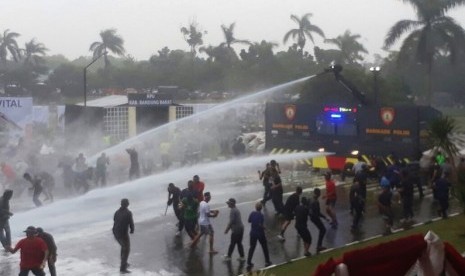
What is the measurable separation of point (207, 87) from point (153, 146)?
1750 inches

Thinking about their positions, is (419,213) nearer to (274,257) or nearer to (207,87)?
(274,257)

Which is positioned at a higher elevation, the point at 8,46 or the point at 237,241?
the point at 8,46

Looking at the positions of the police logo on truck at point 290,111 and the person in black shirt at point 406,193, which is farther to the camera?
the police logo on truck at point 290,111

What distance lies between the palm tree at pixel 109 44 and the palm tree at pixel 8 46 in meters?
17.8

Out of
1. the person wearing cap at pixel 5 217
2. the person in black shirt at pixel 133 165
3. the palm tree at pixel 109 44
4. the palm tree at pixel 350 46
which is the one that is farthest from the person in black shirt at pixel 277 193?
the palm tree at pixel 109 44

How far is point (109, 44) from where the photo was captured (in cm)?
9156

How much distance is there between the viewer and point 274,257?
15.3 meters

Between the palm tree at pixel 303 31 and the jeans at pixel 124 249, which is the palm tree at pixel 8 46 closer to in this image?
the palm tree at pixel 303 31

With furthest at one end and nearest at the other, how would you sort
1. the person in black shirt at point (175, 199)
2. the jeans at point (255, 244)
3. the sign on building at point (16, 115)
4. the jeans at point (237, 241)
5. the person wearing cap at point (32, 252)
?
the sign on building at point (16, 115), the person in black shirt at point (175, 199), the jeans at point (237, 241), the jeans at point (255, 244), the person wearing cap at point (32, 252)

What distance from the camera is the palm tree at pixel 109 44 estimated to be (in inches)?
3575

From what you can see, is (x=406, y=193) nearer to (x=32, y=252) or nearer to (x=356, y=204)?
(x=356, y=204)

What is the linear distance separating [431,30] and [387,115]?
25.1m

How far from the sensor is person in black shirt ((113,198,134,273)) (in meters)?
14.2

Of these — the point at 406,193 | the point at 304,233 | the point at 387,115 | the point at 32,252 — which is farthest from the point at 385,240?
the point at 387,115
